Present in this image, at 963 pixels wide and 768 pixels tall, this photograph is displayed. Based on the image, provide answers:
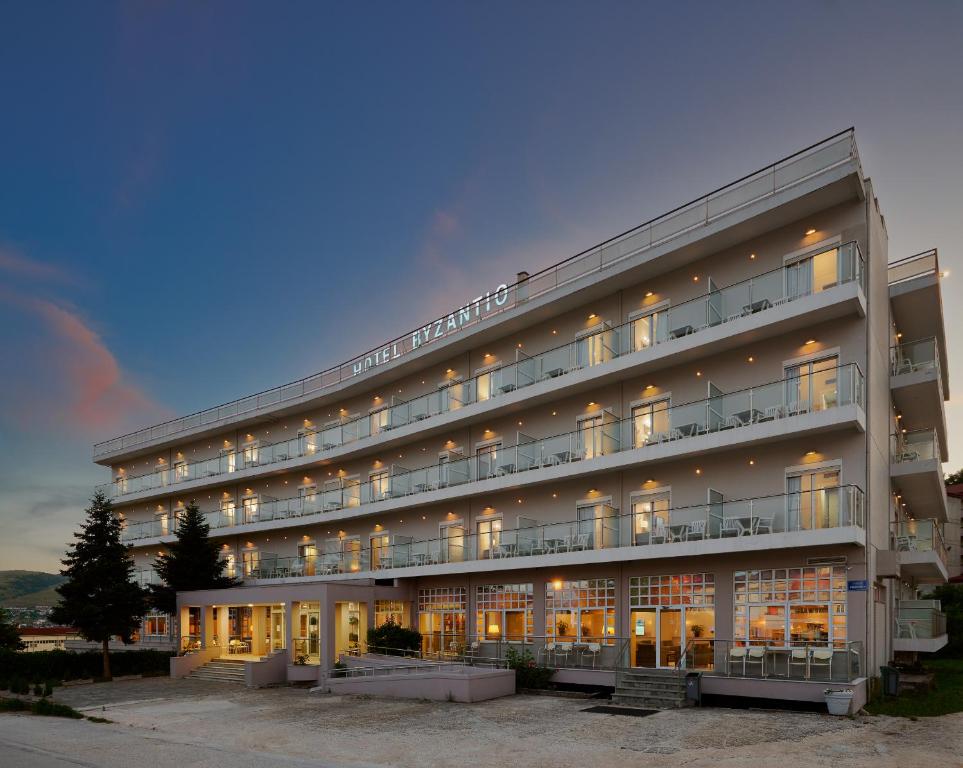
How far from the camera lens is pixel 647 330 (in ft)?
87.5

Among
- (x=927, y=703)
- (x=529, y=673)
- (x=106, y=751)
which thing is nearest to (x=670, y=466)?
(x=529, y=673)

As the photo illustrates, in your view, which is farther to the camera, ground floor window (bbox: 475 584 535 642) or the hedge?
the hedge

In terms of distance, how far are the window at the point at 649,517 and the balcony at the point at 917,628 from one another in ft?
25.7

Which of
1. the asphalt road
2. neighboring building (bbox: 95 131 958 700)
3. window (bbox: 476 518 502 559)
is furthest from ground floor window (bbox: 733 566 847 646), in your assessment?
the asphalt road

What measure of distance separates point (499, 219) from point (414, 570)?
56.7 feet

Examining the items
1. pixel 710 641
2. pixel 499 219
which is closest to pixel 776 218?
pixel 710 641

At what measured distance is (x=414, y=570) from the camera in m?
33.1

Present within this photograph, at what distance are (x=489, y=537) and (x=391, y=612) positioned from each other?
597 cm

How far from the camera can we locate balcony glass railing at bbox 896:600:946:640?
25.2 m

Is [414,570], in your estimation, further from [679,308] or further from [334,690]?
[679,308]

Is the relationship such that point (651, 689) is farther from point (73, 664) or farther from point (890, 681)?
point (73, 664)

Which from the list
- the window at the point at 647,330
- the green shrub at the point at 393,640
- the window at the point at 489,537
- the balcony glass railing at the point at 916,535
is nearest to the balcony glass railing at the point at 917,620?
the balcony glass railing at the point at 916,535

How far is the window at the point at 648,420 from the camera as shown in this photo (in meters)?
25.7

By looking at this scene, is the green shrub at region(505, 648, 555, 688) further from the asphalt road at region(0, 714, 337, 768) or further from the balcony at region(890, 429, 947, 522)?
the balcony at region(890, 429, 947, 522)
